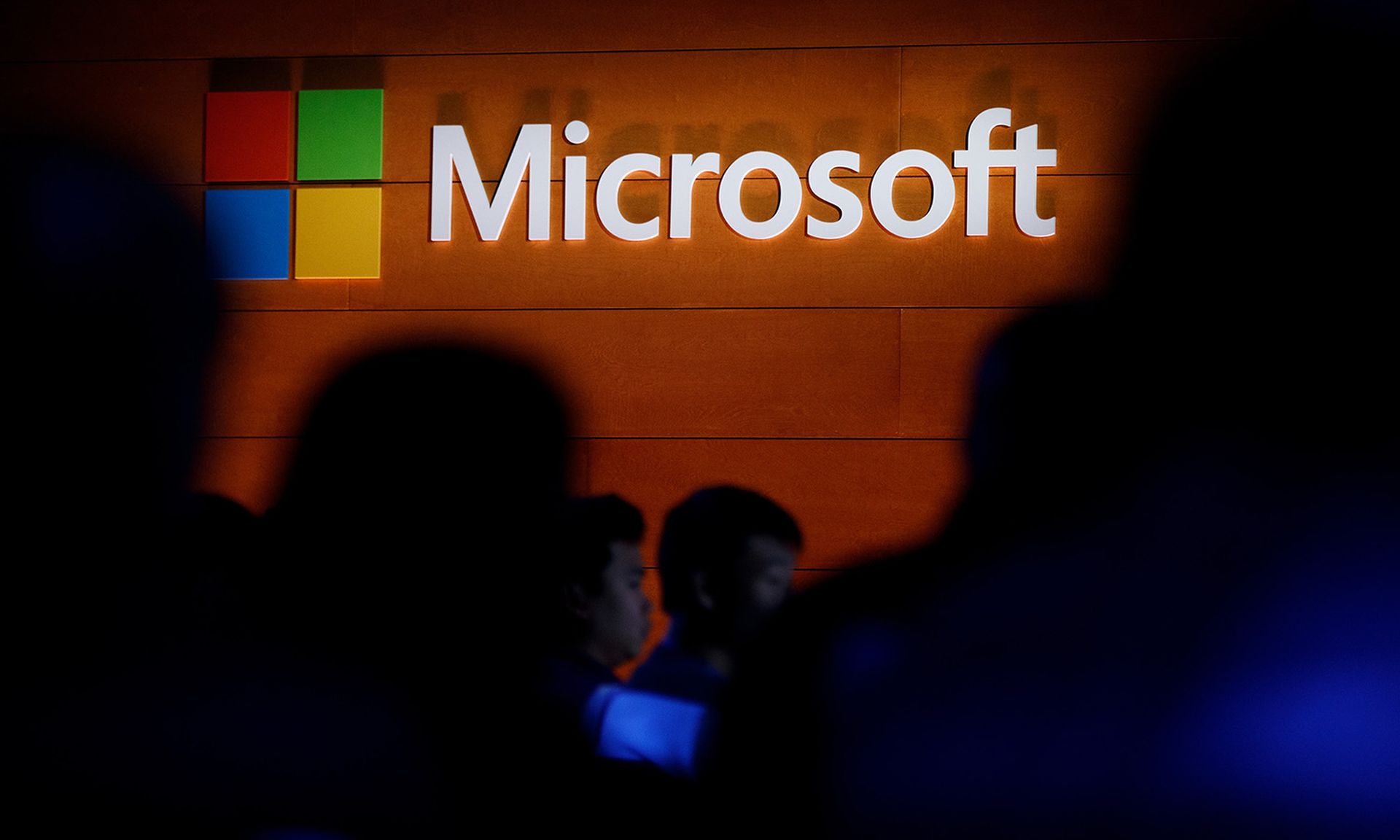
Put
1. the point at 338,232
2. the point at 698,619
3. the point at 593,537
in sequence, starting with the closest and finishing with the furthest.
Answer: the point at 698,619
the point at 593,537
the point at 338,232

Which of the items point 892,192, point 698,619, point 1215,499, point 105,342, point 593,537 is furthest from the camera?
point 105,342

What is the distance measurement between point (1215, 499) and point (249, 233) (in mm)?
2688

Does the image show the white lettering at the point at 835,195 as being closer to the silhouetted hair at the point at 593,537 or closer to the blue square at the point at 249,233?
the silhouetted hair at the point at 593,537

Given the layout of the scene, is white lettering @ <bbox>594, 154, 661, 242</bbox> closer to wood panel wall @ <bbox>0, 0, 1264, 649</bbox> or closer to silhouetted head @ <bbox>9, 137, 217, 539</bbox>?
wood panel wall @ <bbox>0, 0, 1264, 649</bbox>

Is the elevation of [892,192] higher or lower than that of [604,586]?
higher

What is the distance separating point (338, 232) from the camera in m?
3.08

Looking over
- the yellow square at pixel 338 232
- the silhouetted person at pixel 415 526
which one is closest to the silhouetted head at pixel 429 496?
the silhouetted person at pixel 415 526

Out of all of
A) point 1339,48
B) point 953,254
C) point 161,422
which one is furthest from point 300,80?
point 1339,48

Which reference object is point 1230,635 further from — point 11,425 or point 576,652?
point 11,425

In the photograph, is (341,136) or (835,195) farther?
(341,136)

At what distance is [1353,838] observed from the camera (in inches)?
99.4

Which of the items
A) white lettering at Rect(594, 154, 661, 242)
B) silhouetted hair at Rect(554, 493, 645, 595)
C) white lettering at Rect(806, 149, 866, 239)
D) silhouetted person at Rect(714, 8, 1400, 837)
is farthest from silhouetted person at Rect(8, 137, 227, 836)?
silhouetted person at Rect(714, 8, 1400, 837)

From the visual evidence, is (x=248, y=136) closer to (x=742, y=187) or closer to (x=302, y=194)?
(x=302, y=194)

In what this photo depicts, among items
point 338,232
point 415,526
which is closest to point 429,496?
point 415,526
